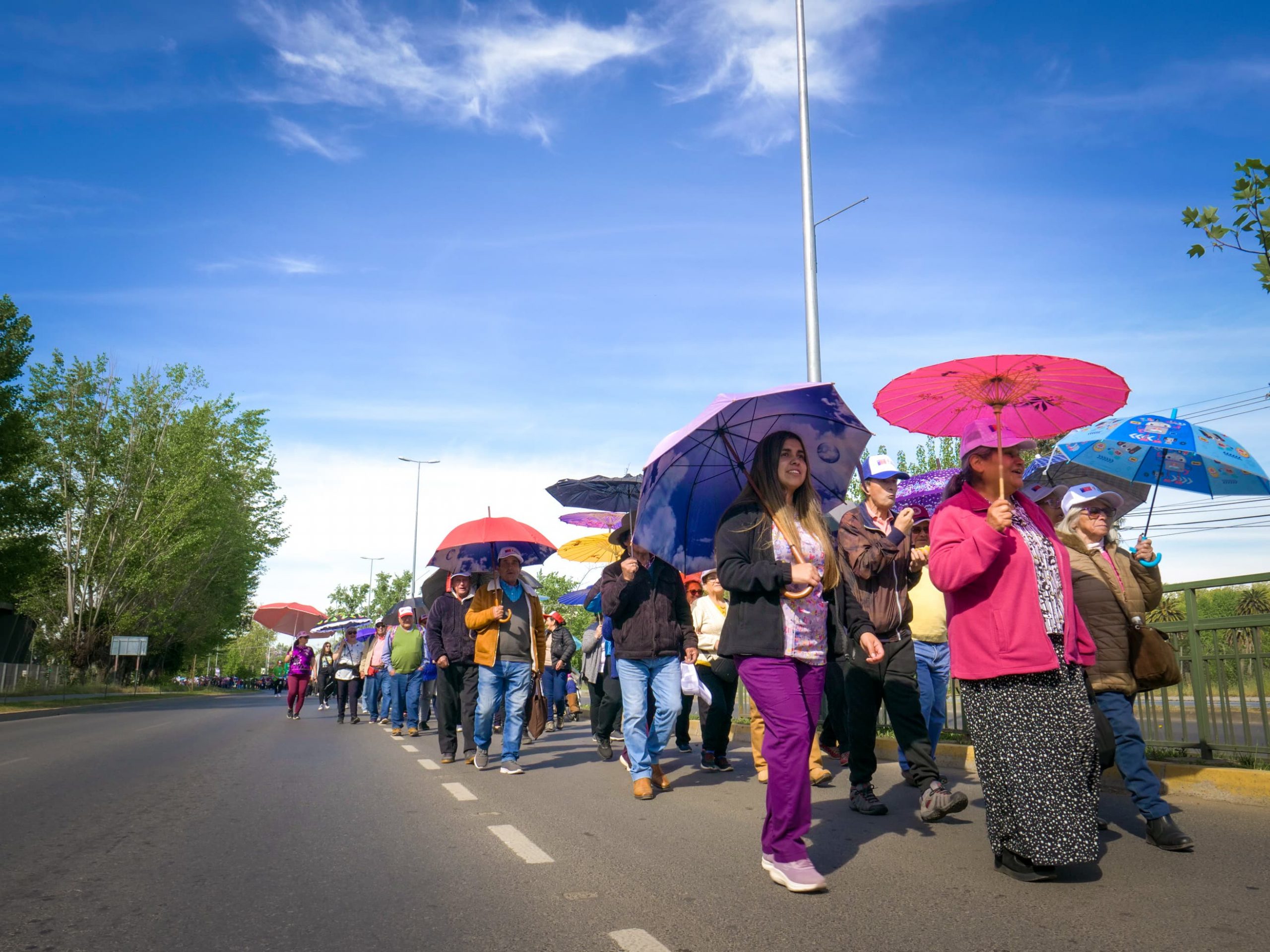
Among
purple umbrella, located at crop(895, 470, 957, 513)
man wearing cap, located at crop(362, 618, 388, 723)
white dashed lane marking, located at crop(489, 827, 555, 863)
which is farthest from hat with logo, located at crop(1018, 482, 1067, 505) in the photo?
man wearing cap, located at crop(362, 618, 388, 723)

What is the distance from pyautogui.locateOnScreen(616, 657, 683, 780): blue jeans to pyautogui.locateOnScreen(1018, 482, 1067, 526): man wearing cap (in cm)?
299

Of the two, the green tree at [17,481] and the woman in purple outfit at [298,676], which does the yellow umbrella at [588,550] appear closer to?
the woman in purple outfit at [298,676]

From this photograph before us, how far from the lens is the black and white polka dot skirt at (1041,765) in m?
4.31

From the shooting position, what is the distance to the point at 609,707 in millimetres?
11125

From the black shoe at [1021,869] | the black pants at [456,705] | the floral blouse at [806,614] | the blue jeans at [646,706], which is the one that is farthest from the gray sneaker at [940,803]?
the black pants at [456,705]

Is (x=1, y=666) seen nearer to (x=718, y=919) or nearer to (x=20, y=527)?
(x=20, y=527)

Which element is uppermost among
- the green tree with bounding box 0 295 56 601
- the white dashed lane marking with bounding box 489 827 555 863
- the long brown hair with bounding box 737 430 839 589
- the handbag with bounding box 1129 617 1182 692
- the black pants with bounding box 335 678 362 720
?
the green tree with bounding box 0 295 56 601

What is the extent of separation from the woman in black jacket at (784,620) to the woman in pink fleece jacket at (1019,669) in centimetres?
55

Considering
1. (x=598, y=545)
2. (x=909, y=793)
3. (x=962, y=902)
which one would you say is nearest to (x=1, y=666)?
(x=598, y=545)

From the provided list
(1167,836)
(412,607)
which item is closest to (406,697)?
(412,607)

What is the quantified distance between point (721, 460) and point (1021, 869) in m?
2.48

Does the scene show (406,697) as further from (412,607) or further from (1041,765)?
(1041,765)

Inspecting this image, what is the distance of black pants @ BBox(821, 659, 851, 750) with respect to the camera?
8922mm

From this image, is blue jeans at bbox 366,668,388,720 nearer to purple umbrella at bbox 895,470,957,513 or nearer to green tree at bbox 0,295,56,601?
purple umbrella at bbox 895,470,957,513
